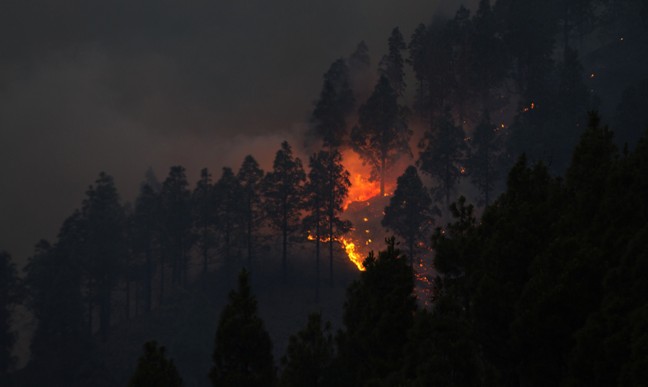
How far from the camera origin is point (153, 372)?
67.8 feet

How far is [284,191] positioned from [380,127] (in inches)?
656

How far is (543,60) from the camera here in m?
61.5

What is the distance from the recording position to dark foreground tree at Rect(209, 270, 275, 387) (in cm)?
2233

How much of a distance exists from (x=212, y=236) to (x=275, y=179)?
12.1 m

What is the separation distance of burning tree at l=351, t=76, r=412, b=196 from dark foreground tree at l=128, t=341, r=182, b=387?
53486mm

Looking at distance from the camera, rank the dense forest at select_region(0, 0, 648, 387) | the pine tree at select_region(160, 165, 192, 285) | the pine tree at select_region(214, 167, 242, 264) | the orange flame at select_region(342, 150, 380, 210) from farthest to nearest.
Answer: the orange flame at select_region(342, 150, 380, 210) → the pine tree at select_region(160, 165, 192, 285) → the pine tree at select_region(214, 167, 242, 264) → the dense forest at select_region(0, 0, 648, 387)

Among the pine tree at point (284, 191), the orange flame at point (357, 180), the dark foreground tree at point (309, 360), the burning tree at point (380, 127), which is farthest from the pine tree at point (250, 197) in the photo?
the dark foreground tree at point (309, 360)

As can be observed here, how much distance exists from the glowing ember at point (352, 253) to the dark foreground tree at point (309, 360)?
45276mm

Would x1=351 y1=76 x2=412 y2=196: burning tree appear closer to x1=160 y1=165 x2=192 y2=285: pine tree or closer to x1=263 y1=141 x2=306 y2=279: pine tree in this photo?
x1=263 y1=141 x2=306 y2=279: pine tree

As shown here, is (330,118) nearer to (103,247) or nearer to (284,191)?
(284,191)

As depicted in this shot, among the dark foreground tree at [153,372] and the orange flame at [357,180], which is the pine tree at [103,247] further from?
the dark foreground tree at [153,372]

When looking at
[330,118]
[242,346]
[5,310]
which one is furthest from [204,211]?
[242,346]

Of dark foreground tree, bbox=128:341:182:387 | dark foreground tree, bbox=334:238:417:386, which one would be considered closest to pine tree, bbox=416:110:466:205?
dark foreground tree, bbox=334:238:417:386

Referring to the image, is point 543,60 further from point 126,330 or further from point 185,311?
point 126,330
